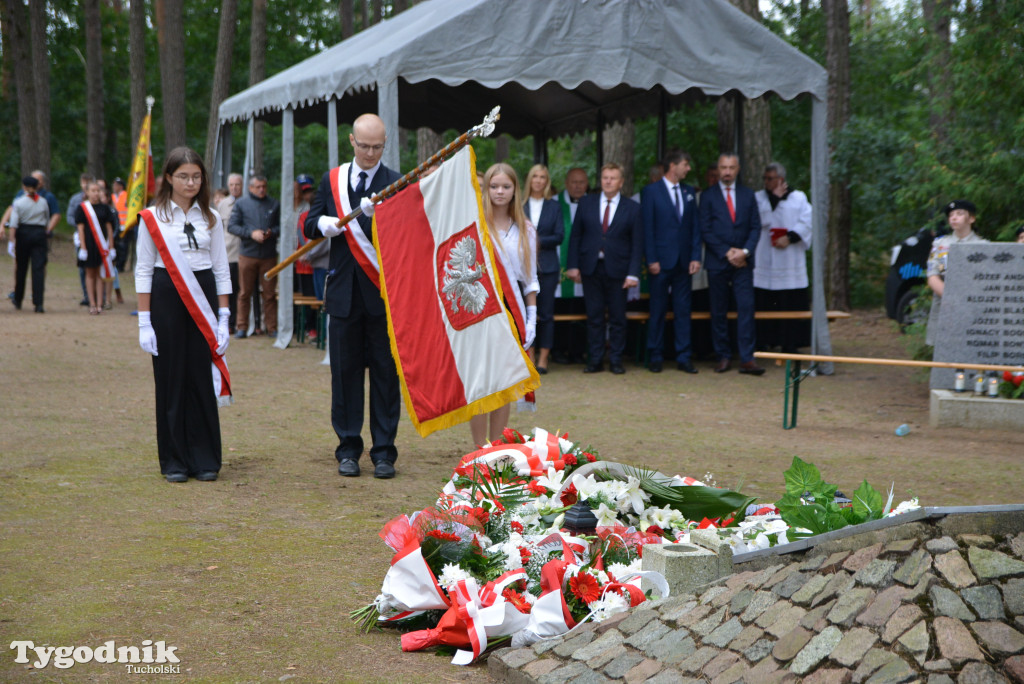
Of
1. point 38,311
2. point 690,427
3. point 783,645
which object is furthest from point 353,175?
point 38,311

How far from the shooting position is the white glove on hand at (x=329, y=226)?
6438mm

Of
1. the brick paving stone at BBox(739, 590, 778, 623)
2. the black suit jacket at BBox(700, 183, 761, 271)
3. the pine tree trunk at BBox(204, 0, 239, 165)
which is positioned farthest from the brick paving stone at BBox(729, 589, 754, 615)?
the pine tree trunk at BBox(204, 0, 239, 165)

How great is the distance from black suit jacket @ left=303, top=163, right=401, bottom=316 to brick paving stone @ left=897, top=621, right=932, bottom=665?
4181 mm

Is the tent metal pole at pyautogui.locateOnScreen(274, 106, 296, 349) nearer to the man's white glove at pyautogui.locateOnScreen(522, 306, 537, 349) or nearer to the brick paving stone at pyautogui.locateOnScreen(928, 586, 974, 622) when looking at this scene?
the man's white glove at pyautogui.locateOnScreen(522, 306, 537, 349)

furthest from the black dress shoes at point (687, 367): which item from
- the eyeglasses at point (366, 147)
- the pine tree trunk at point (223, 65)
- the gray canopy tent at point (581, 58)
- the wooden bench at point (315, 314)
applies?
the pine tree trunk at point (223, 65)

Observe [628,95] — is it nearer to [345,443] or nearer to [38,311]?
[345,443]

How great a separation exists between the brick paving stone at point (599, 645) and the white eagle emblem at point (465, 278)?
8.86 ft

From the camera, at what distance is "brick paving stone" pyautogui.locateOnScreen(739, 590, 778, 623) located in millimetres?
3551

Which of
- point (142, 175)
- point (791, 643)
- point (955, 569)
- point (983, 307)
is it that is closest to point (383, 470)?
point (791, 643)

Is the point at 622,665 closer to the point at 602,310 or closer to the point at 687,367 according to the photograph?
the point at 602,310

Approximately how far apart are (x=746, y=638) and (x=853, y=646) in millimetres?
395

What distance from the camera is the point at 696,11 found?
11312mm

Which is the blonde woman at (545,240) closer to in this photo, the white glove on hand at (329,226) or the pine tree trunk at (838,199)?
the white glove on hand at (329,226)

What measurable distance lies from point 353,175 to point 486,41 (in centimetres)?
454
